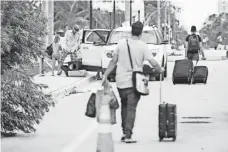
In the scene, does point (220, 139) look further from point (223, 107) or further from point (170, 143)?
point (223, 107)

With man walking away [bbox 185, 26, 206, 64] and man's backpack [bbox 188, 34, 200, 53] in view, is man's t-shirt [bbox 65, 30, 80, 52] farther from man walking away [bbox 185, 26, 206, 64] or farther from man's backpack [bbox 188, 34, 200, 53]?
man's backpack [bbox 188, 34, 200, 53]

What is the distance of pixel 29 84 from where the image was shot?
1214 cm

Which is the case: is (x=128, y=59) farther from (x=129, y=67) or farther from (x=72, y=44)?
(x=72, y=44)

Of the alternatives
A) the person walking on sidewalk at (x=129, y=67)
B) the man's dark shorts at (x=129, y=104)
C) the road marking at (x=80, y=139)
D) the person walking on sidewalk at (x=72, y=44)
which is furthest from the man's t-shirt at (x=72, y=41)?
the man's dark shorts at (x=129, y=104)

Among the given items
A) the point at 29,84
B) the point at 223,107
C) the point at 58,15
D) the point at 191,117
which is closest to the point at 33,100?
the point at 29,84

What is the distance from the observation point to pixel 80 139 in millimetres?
12539

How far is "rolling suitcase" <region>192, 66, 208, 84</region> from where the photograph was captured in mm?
24953

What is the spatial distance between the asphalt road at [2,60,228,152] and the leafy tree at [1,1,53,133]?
1.27 ft

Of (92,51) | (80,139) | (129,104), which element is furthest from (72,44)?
(129,104)

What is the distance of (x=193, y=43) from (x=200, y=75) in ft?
3.46

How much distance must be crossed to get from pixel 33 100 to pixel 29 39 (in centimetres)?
124

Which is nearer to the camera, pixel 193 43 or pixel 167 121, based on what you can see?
pixel 167 121

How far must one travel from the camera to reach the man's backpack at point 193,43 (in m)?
25.3

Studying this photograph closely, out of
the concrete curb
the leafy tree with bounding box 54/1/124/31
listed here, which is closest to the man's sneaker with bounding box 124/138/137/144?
the concrete curb
